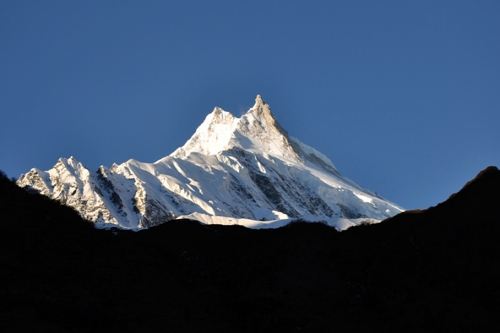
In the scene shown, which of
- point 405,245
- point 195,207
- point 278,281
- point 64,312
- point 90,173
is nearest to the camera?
point 64,312

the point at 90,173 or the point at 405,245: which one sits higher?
the point at 90,173

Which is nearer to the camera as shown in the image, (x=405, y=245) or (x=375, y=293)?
(x=375, y=293)

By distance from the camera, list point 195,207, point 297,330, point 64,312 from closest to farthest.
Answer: point 64,312, point 297,330, point 195,207

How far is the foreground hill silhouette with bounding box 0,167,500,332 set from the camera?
3881 centimetres

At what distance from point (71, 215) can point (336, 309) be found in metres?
21.6

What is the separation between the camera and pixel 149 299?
138 feet

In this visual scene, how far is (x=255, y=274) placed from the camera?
48469mm

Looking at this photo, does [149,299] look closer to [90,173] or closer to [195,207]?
[195,207]

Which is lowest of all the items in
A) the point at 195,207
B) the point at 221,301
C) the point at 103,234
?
the point at 221,301

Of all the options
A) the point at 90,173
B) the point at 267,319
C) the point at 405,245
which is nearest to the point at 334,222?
the point at 405,245

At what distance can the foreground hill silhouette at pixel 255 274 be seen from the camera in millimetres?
38812

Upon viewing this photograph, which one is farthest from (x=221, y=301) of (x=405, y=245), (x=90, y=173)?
(x=90, y=173)

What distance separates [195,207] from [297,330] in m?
136

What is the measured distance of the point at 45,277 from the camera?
40.1 metres
